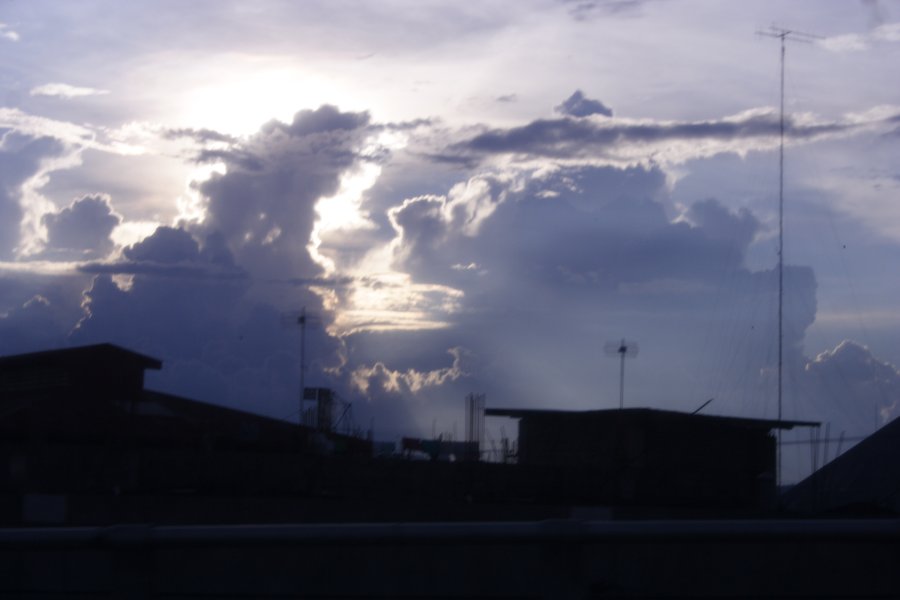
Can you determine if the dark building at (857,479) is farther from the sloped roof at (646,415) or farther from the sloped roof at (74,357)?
the sloped roof at (74,357)

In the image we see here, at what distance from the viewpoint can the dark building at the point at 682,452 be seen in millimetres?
31438

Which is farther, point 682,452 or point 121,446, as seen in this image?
point 682,452

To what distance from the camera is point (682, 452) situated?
32312 millimetres

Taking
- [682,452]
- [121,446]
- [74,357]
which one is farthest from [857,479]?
[74,357]

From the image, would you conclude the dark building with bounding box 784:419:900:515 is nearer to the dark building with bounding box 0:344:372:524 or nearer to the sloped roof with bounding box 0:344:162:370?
the dark building with bounding box 0:344:372:524

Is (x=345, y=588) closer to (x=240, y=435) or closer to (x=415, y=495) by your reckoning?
(x=415, y=495)

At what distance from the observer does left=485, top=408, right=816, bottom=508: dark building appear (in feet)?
103

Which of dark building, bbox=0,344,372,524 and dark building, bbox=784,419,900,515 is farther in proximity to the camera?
dark building, bbox=784,419,900,515

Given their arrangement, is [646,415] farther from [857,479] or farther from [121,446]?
[121,446]

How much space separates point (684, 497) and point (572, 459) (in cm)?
455

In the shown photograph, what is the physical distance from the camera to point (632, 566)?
19.4 ft

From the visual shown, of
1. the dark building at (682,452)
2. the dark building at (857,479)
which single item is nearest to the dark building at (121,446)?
the dark building at (682,452)

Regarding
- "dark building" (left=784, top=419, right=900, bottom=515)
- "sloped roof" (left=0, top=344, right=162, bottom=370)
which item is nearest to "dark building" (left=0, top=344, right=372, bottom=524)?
"sloped roof" (left=0, top=344, right=162, bottom=370)

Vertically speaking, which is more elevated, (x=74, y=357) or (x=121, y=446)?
(x=74, y=357)
